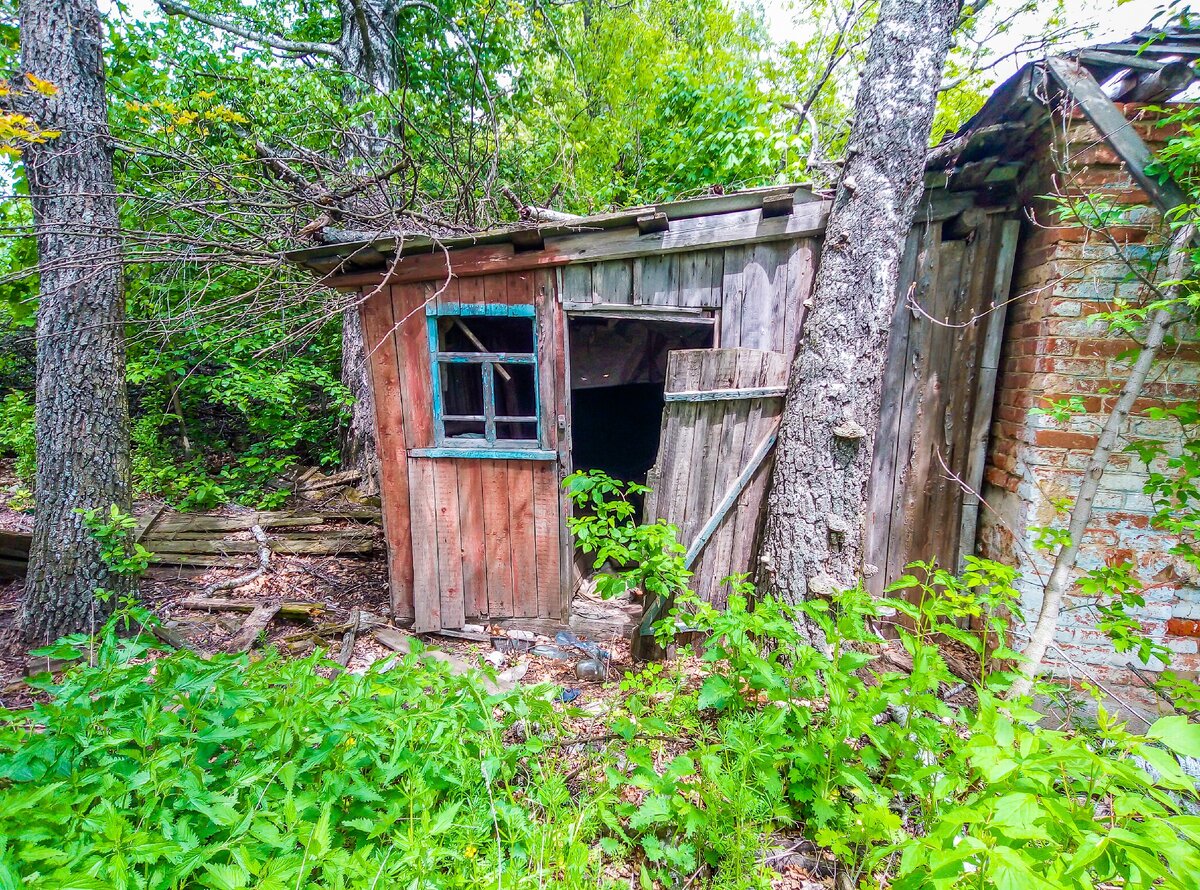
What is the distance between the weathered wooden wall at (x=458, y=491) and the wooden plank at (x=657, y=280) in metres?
0.54

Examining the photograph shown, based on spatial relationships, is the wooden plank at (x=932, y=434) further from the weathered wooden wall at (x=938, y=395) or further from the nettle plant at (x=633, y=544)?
the nettle plant at (x=633, y=544)

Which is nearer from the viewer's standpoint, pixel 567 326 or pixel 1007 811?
pixel 1007 811

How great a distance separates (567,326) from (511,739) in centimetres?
227

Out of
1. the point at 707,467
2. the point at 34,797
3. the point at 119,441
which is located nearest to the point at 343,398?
the point at 119,441

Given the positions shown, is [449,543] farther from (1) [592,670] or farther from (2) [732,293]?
(2) [732,293]

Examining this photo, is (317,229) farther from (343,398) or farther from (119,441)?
(343,398)

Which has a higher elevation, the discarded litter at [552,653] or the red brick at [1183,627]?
the red brick at [1183,627]

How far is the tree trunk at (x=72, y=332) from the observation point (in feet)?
10.1

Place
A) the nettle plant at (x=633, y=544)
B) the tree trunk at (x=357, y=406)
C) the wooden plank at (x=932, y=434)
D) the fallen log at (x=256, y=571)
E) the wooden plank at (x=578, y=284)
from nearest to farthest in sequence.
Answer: the nettle plant at (x=633, y=544) → the wooden plank at (x=932, y=434) → the wooden plank at (x=578, y=284) → the fallen log at (x=256, y=571) → the tree trunk at (x=357, y=406)

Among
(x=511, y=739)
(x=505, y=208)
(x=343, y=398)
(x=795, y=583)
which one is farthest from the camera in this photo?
(x=343, y=398)

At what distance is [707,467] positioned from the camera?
3.01 m

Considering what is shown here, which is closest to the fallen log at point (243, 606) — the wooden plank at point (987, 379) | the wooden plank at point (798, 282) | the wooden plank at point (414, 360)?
the wooden plank at point (414, 360)

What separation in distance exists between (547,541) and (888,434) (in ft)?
7.27

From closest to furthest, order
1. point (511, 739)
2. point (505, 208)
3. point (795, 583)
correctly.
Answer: point (511, 739) → point (795, 583) → point (505, 208)
